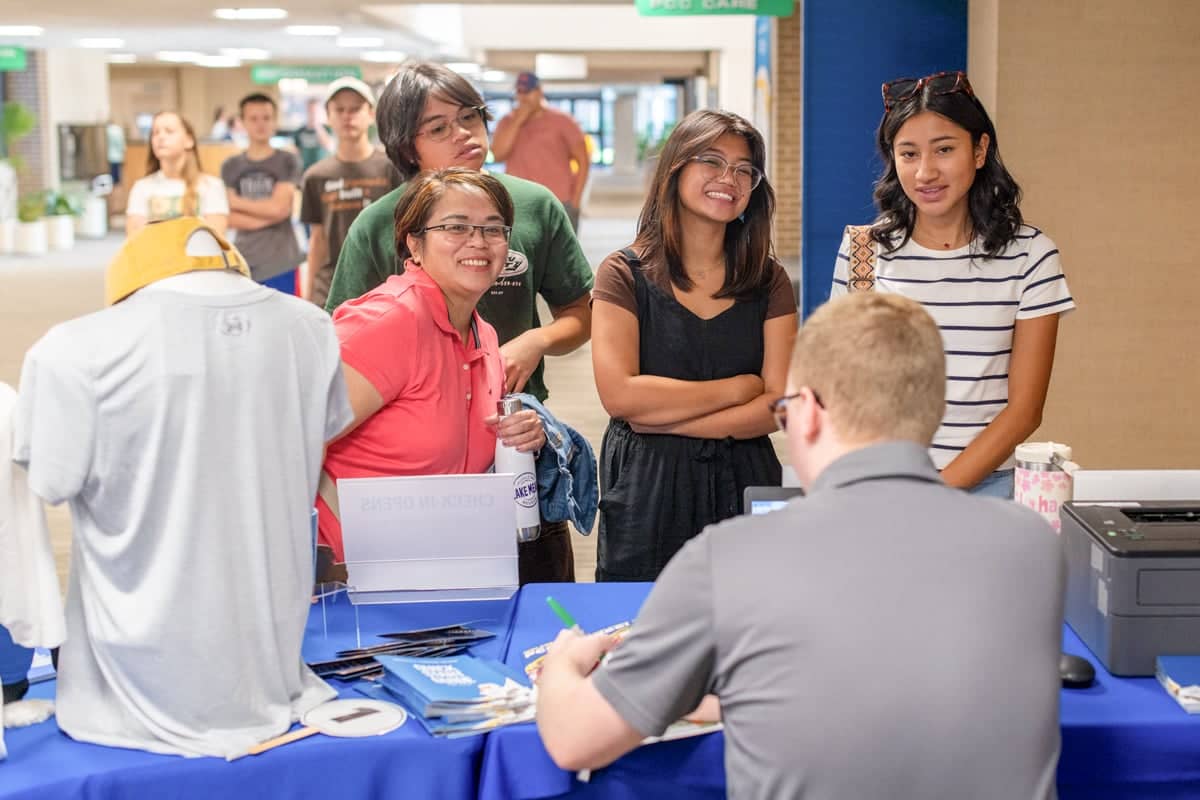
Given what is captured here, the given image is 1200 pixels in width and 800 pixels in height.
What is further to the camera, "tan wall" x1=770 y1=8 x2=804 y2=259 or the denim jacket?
"tan wall" x1=770 y1=8 x2=804 y2=259

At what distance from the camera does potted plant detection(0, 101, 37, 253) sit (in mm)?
19109

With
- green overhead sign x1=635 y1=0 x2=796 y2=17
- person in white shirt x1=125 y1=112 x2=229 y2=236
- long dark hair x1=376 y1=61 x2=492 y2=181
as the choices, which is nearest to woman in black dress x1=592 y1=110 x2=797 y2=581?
long dark hair x1=376 y1=61 x2=492 y2=181

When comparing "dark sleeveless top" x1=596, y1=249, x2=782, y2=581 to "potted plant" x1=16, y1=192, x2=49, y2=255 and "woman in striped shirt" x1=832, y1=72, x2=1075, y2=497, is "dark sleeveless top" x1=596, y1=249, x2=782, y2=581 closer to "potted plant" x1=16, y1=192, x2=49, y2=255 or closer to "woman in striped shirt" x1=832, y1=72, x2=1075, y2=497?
"woman in striped shirt" x1=832, y1=72, x2=1075, y2=497

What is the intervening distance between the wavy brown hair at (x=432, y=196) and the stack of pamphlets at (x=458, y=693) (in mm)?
943

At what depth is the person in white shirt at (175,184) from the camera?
6566 millimetres

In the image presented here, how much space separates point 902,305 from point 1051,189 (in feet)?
12.4

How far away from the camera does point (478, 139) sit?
336 centimetres

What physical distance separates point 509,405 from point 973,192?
1064 millimetres

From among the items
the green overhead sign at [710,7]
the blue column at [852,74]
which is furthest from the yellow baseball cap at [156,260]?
the green overhead sign at [710,7]

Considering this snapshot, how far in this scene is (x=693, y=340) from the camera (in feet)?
9.55

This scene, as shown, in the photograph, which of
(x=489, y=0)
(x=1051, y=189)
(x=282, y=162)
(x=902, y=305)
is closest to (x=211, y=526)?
(x=902, y=305)

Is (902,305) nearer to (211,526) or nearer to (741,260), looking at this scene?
(211,526)

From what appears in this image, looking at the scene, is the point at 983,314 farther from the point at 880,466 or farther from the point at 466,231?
the point at 880,466

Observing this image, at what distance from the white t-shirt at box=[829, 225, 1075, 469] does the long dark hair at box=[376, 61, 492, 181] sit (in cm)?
123
